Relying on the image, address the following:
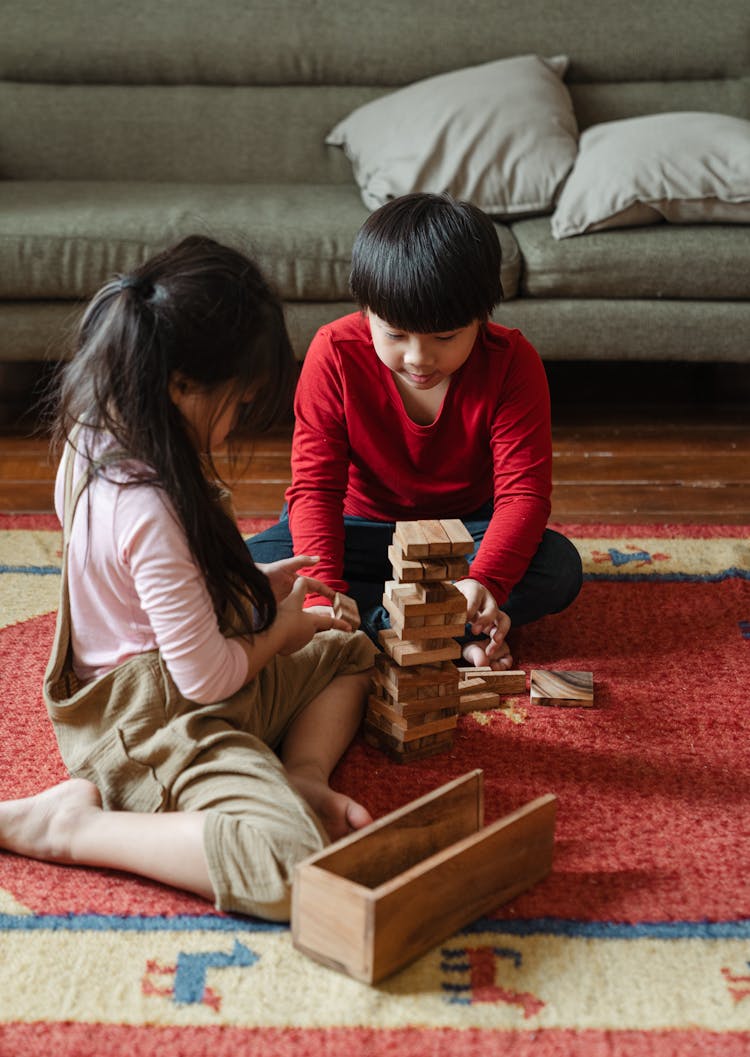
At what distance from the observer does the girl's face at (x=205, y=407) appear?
1023 millimetres

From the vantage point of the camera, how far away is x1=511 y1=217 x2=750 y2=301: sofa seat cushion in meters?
2.14

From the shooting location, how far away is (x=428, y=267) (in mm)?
1239

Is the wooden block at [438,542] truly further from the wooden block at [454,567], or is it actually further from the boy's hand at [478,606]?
the boy's hand at [478,606]

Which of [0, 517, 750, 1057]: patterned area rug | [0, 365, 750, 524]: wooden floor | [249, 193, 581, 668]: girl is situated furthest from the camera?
[0, 365, 750, 524]: wooden floor

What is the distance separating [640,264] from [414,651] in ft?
4.01

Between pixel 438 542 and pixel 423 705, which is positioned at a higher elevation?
pixel 438 542

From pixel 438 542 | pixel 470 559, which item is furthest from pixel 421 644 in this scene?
pixel 470 559

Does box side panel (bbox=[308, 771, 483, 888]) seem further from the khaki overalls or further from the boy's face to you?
the boy's face

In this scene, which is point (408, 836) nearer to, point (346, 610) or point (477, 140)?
point (346, 610)

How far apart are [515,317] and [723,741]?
3.59 feet

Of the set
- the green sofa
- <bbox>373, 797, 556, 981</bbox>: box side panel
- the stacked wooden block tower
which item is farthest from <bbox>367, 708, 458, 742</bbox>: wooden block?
the green sofa

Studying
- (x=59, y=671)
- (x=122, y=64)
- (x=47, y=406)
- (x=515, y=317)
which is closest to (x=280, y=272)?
(x=515, y=317)

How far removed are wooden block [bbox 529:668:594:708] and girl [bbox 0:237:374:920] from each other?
31cm

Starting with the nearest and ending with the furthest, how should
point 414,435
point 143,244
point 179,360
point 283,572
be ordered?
point 179,360
point 283,572
point 414,435
point 143,244
